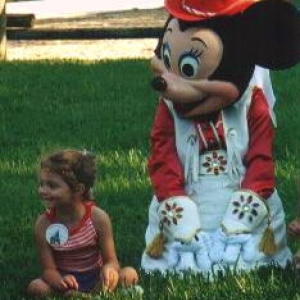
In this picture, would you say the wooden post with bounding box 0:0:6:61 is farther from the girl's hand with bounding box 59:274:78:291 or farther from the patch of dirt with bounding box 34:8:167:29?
the girl's hand with bounding box 59:274:78:291

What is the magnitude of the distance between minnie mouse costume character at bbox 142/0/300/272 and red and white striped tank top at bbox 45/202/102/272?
38 centimetres

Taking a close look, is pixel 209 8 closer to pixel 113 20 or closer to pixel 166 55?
pixel 166 55

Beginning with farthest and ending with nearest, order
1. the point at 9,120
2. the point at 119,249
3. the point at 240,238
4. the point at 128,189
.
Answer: the point at 9,120 → the point at 128,189 → the point at 119,249 → the point at 240,238

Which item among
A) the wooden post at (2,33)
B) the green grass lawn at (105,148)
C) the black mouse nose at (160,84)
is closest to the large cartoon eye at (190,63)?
the black mouse nose at (160,84)

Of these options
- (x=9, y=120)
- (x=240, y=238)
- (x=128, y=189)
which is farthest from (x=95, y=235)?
(x=9, y=120)

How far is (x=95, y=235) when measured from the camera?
5230 mm

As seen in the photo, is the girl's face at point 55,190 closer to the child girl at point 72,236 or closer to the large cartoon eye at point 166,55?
the child girl at point 72,236

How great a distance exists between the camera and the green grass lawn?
523cm

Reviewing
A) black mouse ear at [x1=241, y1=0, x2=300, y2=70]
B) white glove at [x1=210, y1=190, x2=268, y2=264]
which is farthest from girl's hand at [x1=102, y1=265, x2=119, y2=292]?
black mouse ear at [x1=241, y1=0, x2=300, y2=70]

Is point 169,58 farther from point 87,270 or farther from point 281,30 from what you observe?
point 87,270

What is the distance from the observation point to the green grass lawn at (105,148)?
5.23 meters

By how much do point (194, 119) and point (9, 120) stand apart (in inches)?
156

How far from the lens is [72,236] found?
205 inches

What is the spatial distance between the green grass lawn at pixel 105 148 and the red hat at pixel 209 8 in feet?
3.76
